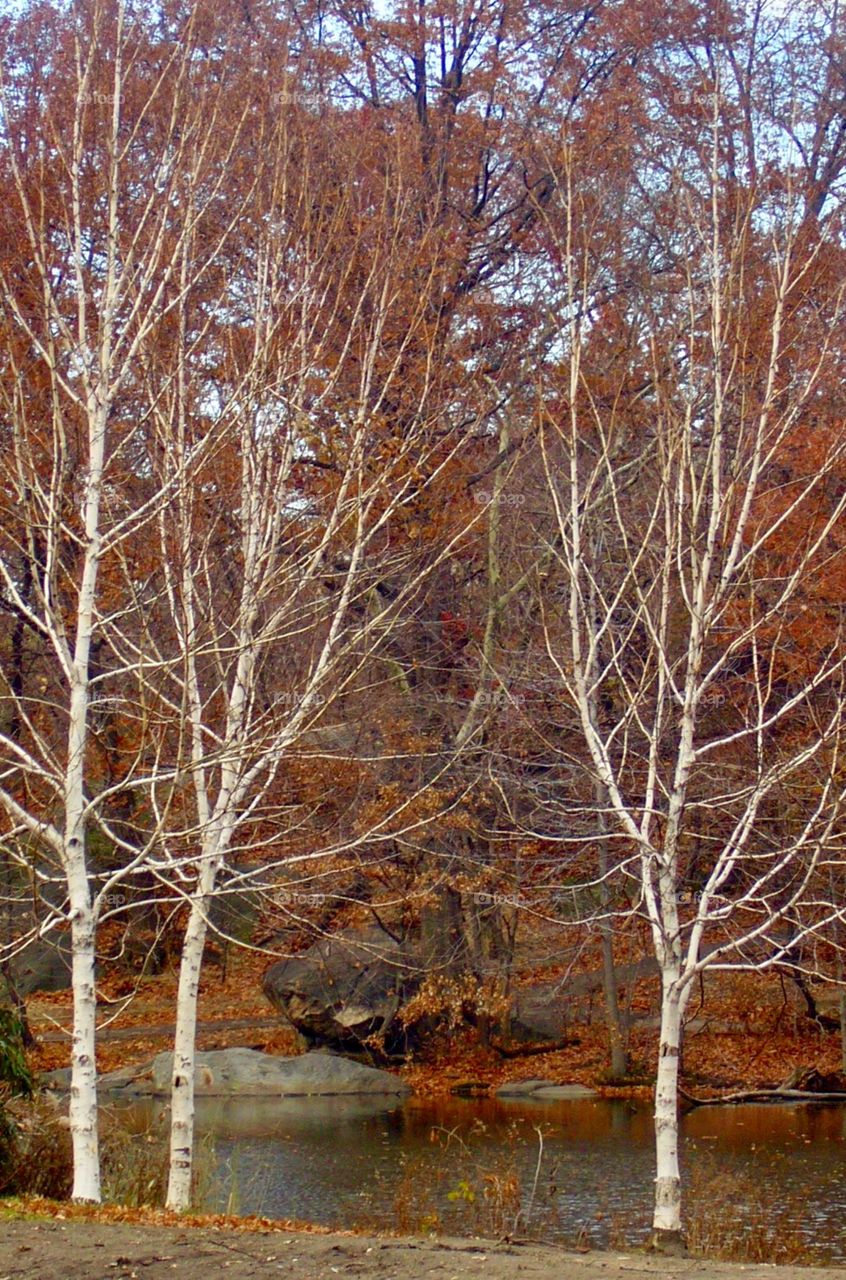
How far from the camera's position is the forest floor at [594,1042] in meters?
21.4

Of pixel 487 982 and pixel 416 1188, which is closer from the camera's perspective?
pixel 416 1188

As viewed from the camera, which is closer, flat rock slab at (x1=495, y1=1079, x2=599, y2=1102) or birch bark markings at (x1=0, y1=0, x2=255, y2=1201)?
birch bark markings at (x1=0, y1=0, x2=255, y2=1201)

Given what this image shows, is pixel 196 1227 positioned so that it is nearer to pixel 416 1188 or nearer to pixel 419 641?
pixel 416 1188

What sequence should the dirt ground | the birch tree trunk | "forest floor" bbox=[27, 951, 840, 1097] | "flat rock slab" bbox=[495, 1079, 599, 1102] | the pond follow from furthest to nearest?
"forest floor" bbox=[27, 951, 840, 1097], "flat rock slab" bbox=[495, 1079, 599, 1102], the pond, the birch tree trunk, the dirt ground

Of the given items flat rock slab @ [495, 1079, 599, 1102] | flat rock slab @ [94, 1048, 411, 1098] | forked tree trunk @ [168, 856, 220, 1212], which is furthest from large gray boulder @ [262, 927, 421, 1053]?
forked tree trunk @ [168, 856, 220, 1212]

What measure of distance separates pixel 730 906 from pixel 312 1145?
342 inches

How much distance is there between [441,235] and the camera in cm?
2020

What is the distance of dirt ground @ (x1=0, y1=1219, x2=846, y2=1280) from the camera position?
6.93 meters

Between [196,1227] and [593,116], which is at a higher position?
[593,116]

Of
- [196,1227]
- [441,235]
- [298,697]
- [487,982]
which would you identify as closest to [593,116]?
[441,235]

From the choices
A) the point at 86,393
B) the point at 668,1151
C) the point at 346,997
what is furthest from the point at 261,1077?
the point at 86,393

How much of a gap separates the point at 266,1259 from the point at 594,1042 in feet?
54.4

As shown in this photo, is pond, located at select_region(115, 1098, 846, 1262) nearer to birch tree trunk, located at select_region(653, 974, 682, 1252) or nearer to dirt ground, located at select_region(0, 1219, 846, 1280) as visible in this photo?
birch tree trunk, located at select_region(653, 974, 682, 1252)

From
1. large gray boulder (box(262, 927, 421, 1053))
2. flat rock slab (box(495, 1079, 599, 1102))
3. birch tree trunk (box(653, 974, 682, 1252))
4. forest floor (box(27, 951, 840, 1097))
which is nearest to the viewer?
birch tree trunk (box(653, 974, 682, 1252))
